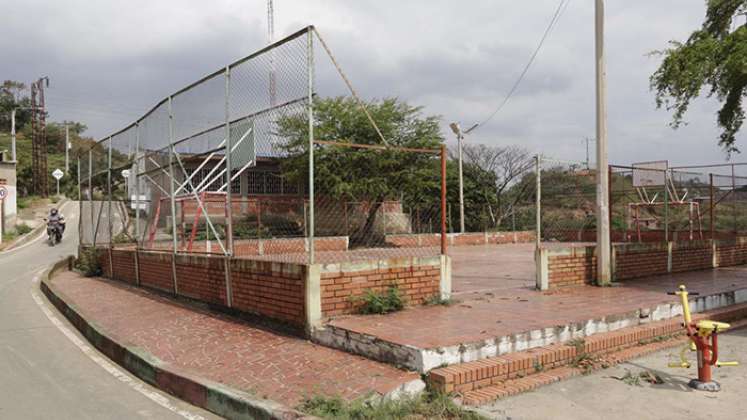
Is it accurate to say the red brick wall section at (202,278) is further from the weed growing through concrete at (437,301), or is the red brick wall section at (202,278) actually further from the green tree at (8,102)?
the green tree at (8,102)

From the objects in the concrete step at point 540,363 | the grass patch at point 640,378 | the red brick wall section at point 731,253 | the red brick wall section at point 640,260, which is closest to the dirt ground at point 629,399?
the grass patch at point 640,378

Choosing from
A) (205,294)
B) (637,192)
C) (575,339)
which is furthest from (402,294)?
(637,192)

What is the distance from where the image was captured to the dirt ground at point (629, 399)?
4.14m

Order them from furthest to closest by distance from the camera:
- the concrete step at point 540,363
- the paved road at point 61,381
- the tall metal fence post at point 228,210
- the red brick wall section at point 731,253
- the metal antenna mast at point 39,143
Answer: the metal antenna mast at point 39,143
the red brick wall section at point 731,253
the tall metal fence post at point 228,210
the paved road at point 61,381
the concrete step at point 540,363

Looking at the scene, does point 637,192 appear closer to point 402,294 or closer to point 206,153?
point 402,294

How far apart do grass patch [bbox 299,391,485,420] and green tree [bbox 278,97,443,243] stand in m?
13.8

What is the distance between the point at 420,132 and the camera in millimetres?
27719

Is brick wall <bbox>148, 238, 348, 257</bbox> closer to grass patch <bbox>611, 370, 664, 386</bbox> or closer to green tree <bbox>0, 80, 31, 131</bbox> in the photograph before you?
grass patch <bbox>611, 370, 664, 386</bbox>

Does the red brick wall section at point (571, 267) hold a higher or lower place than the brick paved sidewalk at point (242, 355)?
higher

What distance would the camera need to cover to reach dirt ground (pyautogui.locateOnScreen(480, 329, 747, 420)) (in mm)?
4137

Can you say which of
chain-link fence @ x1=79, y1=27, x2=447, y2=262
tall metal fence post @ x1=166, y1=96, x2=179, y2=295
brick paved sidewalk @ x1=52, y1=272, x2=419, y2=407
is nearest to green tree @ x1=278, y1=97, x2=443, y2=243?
chain-link fence @ x1=79, y1=27, x2=447, y2=262

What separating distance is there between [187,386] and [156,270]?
655 centimetres

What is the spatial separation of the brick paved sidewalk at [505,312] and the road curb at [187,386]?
1.32 m

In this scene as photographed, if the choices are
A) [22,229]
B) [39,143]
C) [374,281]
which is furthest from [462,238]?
[39,143]
